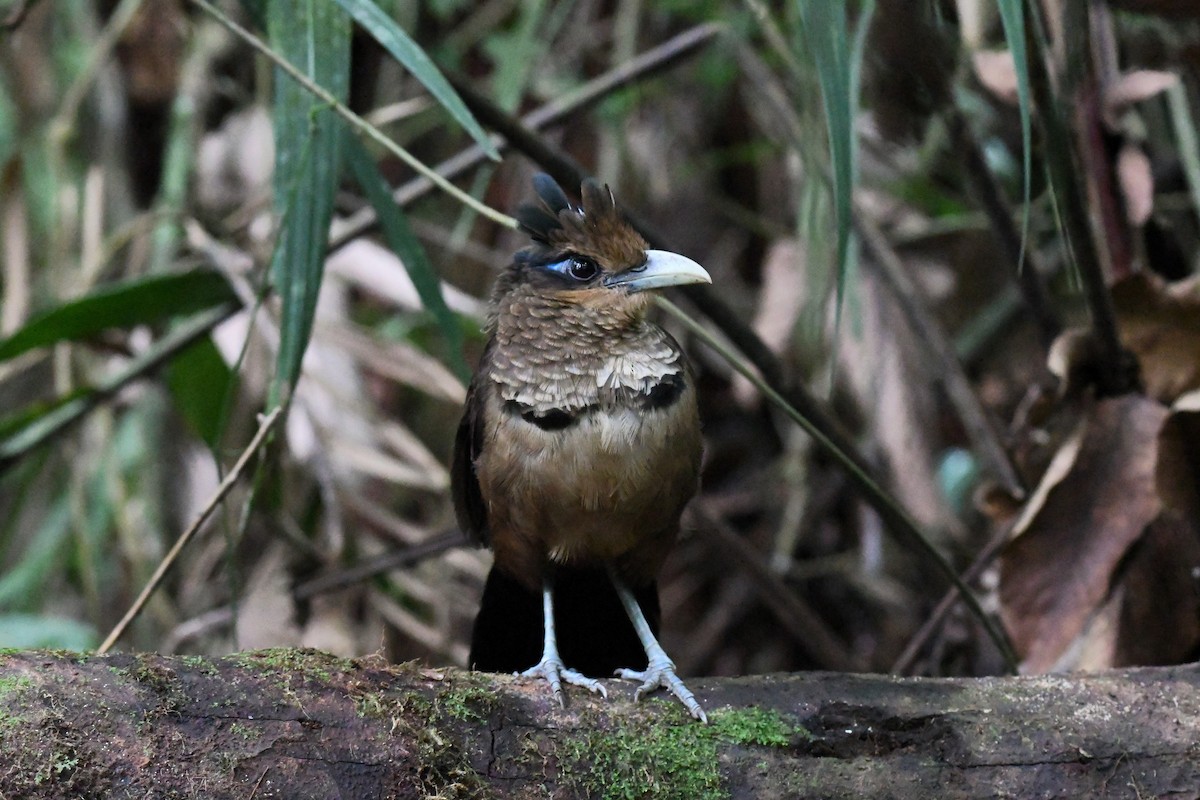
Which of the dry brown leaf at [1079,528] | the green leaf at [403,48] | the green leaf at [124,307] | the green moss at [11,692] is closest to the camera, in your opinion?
the green moss at [11,692]

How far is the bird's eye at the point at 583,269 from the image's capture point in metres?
2.76

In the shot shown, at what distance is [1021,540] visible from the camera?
9.20 ft

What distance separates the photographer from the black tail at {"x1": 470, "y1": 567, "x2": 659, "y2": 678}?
2.92 m

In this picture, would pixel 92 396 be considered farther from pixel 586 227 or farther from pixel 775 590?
pixel 775 590

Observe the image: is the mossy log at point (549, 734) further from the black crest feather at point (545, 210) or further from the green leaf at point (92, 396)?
the green leaf at point (92, 396)

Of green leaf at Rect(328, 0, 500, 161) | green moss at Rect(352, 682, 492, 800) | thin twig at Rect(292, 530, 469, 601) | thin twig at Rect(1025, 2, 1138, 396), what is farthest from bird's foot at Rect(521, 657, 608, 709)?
thin twig at Rect(292, 530, 469, 601)

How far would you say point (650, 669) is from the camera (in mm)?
2318

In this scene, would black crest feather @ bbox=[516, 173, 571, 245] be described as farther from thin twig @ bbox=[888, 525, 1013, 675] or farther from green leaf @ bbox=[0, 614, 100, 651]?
green leaf @ bbox=[0, 614, 100, 651]

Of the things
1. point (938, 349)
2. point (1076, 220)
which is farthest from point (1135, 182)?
point (938, 349)

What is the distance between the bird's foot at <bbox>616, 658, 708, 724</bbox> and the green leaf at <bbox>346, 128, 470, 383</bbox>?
771 mm

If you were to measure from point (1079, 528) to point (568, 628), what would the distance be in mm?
1256

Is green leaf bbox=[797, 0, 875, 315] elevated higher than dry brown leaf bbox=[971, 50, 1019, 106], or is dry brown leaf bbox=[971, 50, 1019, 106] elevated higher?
green leaf bbox=[797, 0, 875, 315]

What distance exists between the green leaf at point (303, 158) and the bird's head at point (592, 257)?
60 centimetres

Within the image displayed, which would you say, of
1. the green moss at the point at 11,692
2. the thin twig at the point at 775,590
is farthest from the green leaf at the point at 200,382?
the green moss at the point at 11,692
